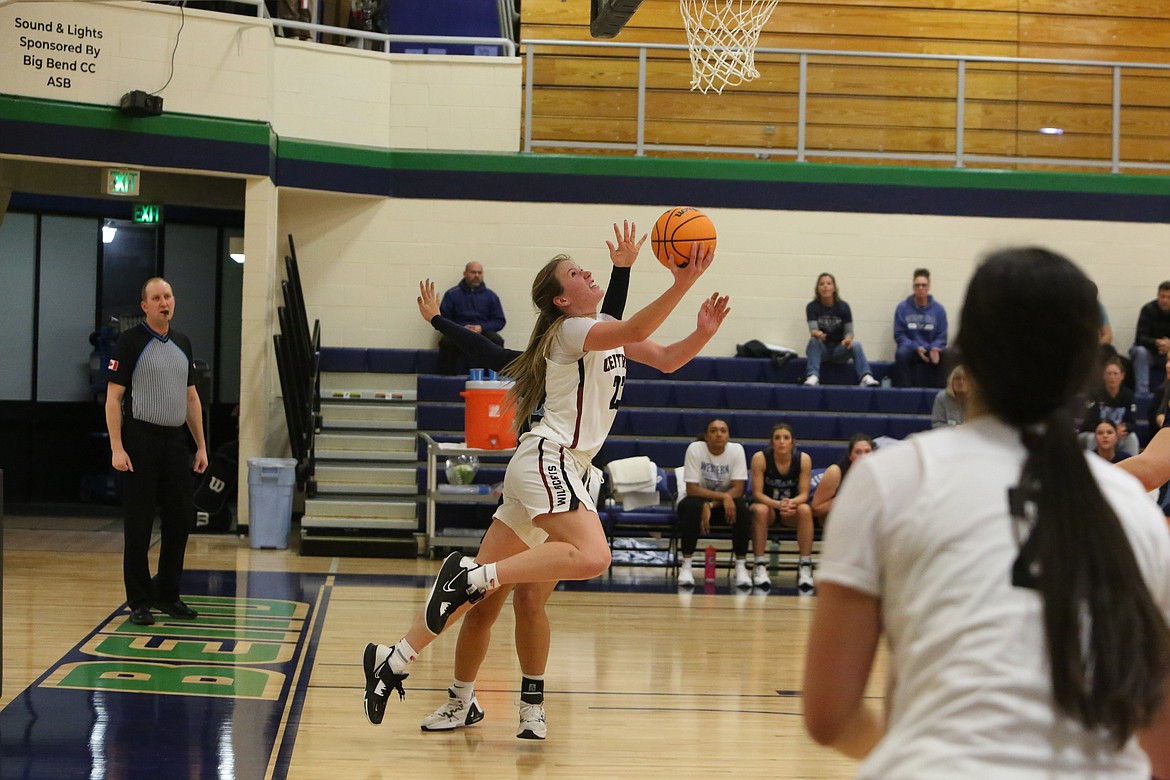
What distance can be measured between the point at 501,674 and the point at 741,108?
8.32 meters

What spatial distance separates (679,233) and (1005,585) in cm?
353

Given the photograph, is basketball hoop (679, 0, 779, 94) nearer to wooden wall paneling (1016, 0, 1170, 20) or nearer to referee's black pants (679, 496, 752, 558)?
wooden wall paneling (1016, 0, 1170, 20)

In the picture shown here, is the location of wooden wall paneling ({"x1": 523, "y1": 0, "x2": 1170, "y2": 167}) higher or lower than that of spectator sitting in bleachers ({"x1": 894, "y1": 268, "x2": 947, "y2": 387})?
higher

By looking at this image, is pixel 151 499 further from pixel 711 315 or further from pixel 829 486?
pixel 829 486

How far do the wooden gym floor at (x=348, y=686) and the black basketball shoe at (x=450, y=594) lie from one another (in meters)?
0.55

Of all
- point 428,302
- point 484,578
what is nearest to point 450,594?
point 484,578

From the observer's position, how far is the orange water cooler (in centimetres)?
971

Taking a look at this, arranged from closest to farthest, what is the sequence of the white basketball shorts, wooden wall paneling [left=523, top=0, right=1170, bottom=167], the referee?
the white basketball shorts → the referee → wooden wall paneling [left=523, top=0, right=1170, bottom=167]

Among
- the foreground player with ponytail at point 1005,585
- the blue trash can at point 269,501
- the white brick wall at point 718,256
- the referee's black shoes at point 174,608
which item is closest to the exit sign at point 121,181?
the white brick wall at point 718,256

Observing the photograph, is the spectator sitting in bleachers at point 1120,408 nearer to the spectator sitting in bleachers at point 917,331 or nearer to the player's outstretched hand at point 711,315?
the spectator sitting in bleachers at point 917,331

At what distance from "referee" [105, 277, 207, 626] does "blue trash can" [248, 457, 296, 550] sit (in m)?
3.66

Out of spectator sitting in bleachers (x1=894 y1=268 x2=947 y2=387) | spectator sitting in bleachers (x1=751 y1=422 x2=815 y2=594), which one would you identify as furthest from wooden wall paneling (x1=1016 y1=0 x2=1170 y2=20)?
spectator sitting in bleachers (x1=751 y1=422 x2=815 y2=594)

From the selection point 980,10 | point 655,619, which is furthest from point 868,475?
point 980,10

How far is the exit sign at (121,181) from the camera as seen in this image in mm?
11062
